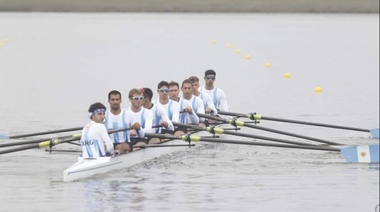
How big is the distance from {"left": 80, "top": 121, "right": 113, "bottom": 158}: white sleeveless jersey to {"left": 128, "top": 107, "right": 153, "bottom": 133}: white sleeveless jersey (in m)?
1.37

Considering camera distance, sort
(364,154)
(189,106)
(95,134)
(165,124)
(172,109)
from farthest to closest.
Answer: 1. (189,106)
2. (172,109)
3. (165,124)
4. (95,134)
5. (364,154)

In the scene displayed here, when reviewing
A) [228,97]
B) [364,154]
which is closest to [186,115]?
[364,154]

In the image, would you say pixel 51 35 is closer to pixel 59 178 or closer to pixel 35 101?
pixel 35 101

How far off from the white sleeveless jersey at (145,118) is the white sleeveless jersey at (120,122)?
0.40m

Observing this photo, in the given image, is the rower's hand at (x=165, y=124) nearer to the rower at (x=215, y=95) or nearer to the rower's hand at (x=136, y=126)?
the rower's hand at (x=136, y=126)

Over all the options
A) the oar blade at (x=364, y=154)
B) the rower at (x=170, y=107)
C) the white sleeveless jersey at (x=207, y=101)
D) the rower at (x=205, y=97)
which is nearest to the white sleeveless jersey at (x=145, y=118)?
the rower at (x=170, y=107)

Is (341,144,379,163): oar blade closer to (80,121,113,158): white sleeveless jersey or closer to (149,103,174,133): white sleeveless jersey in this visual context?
(80,121,113,158): white sleeveless jersey

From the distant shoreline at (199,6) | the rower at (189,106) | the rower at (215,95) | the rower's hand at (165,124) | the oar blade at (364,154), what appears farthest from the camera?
the distant shoreline at (199,6)

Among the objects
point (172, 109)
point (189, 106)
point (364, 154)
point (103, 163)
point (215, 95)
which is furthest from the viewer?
point (215, 95)

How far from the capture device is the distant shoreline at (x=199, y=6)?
82500 mm

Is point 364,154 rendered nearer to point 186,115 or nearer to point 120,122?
point 120,122

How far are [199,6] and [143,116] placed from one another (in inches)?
2731

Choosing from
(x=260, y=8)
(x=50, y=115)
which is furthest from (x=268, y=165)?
(x=260, y=8)

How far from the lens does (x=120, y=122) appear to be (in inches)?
572
